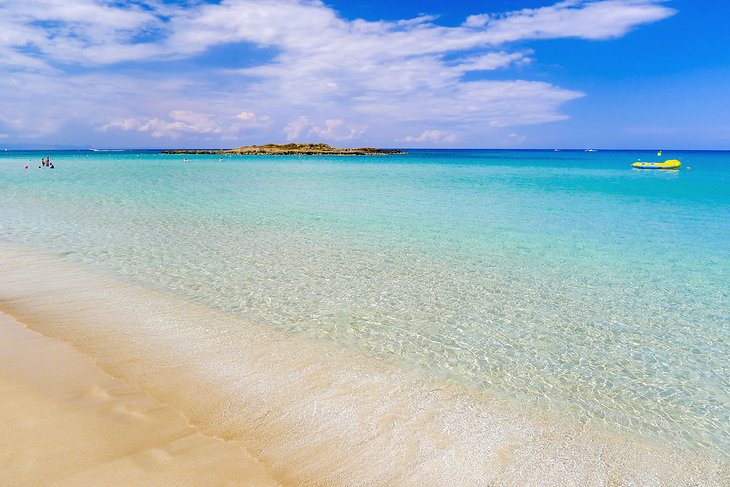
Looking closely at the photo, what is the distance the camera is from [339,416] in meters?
4.84

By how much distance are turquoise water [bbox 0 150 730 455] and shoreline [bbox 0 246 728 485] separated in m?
0.52

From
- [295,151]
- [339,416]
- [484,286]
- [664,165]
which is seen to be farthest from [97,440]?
[295,151]

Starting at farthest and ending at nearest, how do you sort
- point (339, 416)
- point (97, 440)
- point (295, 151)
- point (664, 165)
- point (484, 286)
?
point (295, 151) → point (664, 165) → point (484, 286) → point (339, 416) → point (97, 440)

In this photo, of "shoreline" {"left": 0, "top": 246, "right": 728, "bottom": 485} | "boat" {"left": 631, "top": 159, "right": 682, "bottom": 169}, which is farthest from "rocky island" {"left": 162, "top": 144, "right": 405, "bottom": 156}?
"shoreline" {"left": 0, "top": 246, "right": 728, "bottom": 485}

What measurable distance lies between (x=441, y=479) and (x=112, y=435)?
3054 millimetres

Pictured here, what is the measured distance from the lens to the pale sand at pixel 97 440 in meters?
3.70

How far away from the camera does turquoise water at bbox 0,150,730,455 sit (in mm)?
5895

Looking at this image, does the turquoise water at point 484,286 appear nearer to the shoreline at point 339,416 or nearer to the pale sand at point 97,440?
the shoreline at point 339,416

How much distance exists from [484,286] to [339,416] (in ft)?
18.4

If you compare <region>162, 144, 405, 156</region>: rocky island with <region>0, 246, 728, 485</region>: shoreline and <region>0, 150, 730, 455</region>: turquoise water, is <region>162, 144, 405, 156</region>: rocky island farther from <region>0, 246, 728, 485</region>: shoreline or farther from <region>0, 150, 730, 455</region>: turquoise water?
<region>0, 246, 728, 485</region>: shoreline

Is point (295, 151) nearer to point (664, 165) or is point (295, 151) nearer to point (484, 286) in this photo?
point (664, 165)

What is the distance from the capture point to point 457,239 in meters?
14.4

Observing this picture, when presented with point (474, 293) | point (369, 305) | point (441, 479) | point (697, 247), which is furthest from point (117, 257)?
point (697, 247)

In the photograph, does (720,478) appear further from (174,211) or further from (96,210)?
(96,210)
